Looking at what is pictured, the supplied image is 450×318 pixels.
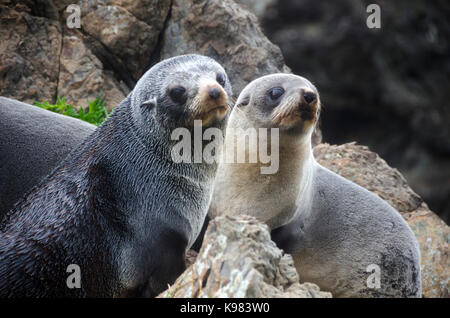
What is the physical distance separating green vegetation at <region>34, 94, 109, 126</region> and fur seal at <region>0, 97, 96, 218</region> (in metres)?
1.27

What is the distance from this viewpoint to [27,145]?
17.9 feet

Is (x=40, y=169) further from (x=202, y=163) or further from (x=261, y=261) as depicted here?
(x=261, y=261)

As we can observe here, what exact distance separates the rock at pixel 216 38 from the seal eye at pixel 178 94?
4.16 m

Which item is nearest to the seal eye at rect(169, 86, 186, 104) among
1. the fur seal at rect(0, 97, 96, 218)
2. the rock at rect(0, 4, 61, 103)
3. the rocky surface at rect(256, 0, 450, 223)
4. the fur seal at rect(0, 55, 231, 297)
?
the fur seal at rect(0, 55, 231, 297)

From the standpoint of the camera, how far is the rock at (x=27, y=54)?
7629 mm

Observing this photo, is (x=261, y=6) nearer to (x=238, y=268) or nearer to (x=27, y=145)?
(x=27, y=145)

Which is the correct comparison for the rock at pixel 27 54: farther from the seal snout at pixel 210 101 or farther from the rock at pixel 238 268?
the rock at pixel 238 268

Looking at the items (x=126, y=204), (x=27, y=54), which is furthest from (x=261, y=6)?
(x=126, y=204)

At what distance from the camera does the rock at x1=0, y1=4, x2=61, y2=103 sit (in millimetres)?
7629

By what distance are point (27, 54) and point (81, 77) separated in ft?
2.61

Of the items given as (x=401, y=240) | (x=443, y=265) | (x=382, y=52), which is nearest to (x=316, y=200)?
(x=401, y=240)

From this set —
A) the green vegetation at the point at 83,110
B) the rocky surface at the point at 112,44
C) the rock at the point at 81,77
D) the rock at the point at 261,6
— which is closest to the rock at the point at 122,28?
the rocky surface at the point at 112,44

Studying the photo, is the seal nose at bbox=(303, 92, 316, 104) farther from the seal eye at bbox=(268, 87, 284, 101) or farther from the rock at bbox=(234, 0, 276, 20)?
the rock at bbox=(234, 0, 276, 20)

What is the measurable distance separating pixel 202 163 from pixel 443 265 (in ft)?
12.5
